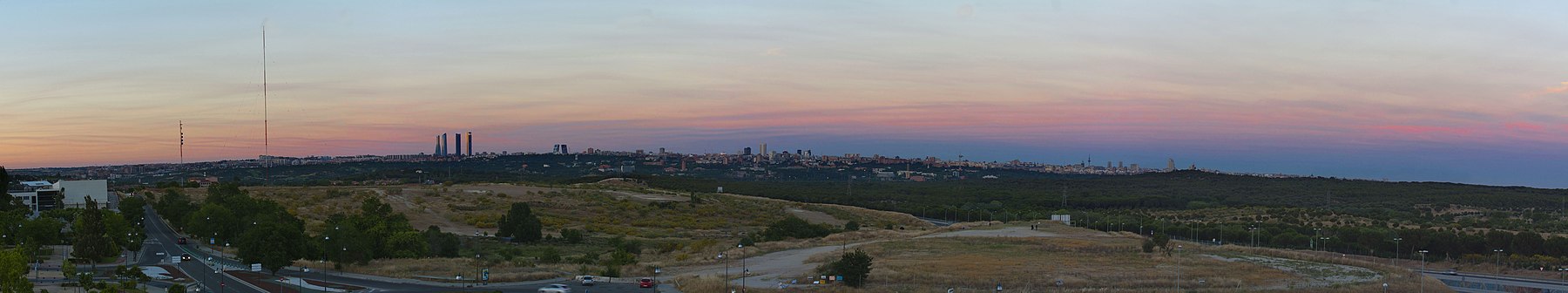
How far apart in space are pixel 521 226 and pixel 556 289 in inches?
1608

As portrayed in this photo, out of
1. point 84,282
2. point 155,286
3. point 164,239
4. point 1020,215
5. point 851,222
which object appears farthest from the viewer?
point 1020,215

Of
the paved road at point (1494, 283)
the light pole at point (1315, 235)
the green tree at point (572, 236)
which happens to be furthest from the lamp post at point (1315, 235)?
the green tree at point (572, 236)

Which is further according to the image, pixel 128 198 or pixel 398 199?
pixel 398 199

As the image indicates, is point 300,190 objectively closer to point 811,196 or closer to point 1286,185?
point 811,196

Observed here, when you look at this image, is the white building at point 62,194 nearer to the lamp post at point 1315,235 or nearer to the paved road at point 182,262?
the paved road at point 182,262

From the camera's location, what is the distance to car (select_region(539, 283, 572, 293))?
47.8m

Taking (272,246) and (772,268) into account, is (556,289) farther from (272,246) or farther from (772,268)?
(272,246)

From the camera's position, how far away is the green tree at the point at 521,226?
87438 millimetres

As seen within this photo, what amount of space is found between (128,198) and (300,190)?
108 ft

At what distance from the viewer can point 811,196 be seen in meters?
166

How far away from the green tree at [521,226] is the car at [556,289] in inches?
1515

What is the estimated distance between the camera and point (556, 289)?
48.4 metres

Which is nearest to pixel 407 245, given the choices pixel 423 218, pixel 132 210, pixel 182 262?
pixel 182 262

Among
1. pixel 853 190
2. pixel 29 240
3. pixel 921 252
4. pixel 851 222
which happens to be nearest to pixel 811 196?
pixel 853 190
